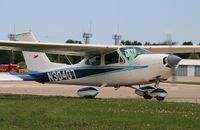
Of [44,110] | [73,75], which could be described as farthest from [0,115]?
[73,75]

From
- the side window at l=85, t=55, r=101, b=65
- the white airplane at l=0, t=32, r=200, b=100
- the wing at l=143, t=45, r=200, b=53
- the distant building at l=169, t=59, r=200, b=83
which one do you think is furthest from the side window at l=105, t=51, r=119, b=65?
the distant building at l=169, t=59, r=200, b=83

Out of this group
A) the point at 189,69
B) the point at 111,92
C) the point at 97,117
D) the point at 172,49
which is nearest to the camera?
the point at 97,117

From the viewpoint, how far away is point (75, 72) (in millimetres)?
22047

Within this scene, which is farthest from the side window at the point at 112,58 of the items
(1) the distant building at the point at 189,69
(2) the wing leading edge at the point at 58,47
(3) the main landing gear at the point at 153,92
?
(1) the distant building at the point at 189,69

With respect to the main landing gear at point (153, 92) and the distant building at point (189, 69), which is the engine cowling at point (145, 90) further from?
the distant building at point (189, 69)

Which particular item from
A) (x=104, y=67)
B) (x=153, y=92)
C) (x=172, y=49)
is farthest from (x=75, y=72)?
(x=172, y=49)

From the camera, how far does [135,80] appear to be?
20.3 meters

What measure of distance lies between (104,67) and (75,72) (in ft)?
5.14

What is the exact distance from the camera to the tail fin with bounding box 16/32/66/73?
23.1 meters

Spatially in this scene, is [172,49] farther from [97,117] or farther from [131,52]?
[97,117]

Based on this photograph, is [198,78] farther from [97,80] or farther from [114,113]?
[114,113]

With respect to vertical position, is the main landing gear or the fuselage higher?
the fuselage

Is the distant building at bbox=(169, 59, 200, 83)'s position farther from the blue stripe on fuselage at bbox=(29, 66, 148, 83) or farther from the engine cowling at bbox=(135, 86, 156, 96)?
the engine cowling at bbox=(135, 86, 156, 96)

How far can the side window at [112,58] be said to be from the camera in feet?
69.0
